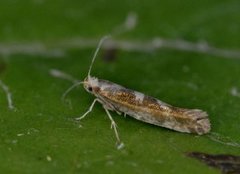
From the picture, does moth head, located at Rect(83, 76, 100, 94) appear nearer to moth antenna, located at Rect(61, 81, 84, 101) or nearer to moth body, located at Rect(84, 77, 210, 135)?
moth body, located at Rect(84, 77, 210, 135)

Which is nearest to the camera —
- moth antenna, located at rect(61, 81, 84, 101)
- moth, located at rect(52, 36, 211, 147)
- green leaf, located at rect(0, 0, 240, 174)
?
green leaf, located at rect(0, 0, 240, 174)

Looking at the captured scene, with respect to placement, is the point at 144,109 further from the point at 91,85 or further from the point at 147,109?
the point at 91,85

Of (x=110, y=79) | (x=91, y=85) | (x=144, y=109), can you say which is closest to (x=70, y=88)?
(x=91, y=85)

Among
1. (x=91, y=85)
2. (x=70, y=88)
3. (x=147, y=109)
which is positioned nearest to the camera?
(x=147, y=109)

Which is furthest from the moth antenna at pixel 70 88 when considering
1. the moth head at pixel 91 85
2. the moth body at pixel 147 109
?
the moth body at pixel 147 109

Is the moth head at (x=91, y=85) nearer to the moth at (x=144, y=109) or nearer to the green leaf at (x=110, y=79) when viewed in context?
the moth at (x=144, y=109)

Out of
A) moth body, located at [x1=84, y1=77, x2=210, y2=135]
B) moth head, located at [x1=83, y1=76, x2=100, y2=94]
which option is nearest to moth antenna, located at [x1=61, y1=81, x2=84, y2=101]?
moth head, located at [x1=83, y1=76, x2=100, y2=94]

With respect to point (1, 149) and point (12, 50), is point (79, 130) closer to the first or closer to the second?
point (1, 149)

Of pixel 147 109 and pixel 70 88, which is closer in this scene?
pixel 147 109

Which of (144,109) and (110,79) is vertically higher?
(110,79)
